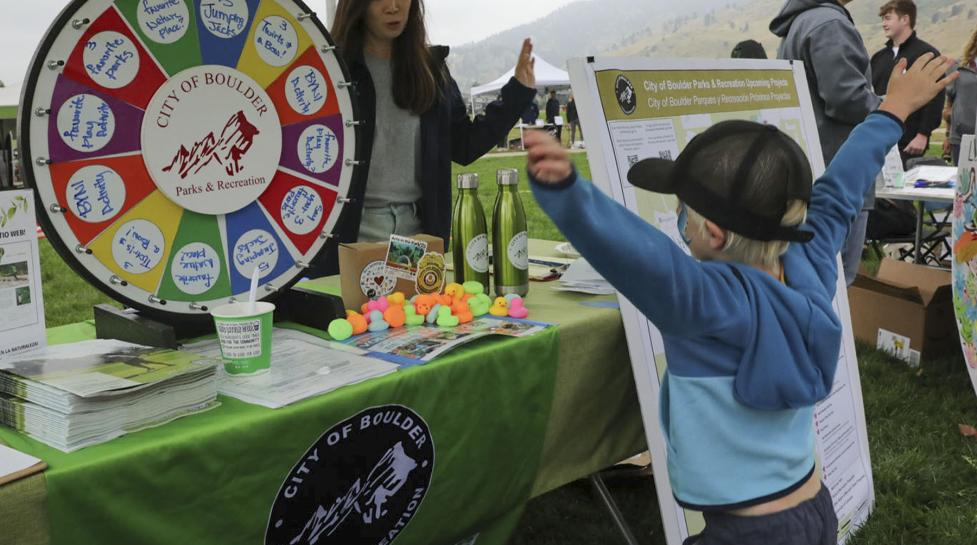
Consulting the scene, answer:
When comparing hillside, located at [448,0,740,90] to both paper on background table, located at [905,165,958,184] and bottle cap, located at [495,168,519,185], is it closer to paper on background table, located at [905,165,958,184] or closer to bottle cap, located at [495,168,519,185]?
paper on background table, located at [905,165,958,184]

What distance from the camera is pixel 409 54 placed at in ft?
7.50

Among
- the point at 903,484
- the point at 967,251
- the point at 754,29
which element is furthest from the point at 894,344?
the point at 754,29

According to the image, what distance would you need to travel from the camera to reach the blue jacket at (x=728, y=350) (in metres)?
0.92

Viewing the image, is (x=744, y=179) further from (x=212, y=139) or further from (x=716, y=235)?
(x=212, y=139)

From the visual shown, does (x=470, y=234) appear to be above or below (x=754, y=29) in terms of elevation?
below

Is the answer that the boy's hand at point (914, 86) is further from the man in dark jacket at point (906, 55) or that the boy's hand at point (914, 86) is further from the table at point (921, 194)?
the man in dark jacket at point (906, 55)

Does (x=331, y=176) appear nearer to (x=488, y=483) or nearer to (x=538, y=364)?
(x=538, y=364)

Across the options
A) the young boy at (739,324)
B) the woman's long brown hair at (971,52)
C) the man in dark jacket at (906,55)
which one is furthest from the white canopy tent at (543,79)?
the young boy at (739,324)

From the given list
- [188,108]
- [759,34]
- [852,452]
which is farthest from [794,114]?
[759,34]

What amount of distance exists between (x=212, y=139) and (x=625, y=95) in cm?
88

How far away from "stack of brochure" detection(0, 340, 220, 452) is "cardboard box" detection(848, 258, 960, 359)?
137 inches

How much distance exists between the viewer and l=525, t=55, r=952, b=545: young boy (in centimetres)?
97

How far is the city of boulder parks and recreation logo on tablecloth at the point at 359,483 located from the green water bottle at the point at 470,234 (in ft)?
1.67

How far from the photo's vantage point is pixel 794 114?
231 centimetres
